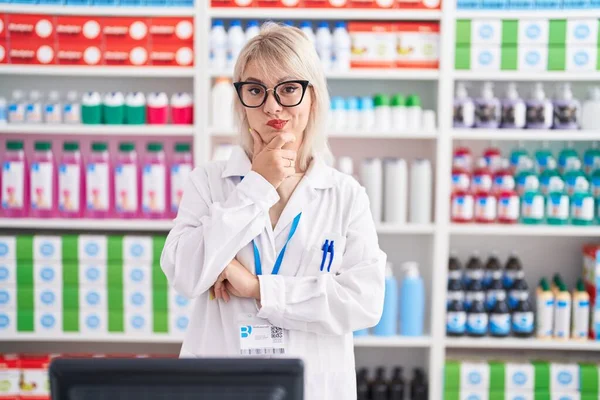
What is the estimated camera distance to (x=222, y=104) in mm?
3432

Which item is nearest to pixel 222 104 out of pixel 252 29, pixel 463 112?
pixel 252 29

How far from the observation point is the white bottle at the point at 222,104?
3.43 m

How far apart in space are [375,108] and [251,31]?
70 centimetres

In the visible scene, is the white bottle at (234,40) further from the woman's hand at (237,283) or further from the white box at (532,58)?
the woman's hand at (237,283)

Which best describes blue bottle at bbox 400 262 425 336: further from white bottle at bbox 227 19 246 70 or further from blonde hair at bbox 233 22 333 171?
blonde hair at bbox 233 22 333 171

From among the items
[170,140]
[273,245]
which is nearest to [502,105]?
[170,140]

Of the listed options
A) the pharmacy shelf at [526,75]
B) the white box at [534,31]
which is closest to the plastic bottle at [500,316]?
the pharmacy shelf at [526,75]

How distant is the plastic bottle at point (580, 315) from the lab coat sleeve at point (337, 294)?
6.94 feet

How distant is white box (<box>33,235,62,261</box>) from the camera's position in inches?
134

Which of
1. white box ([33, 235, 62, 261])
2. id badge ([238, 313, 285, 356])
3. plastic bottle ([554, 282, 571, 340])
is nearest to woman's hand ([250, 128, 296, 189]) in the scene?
id badge ([238, 313, 285, 356])

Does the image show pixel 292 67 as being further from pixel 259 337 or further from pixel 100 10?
pixel 100 10

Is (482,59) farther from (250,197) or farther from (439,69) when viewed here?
(250,197)

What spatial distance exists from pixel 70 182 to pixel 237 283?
6.89ft

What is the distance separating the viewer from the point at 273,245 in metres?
1.66
